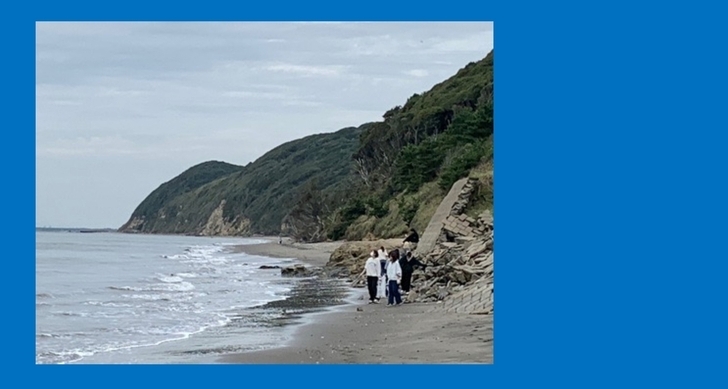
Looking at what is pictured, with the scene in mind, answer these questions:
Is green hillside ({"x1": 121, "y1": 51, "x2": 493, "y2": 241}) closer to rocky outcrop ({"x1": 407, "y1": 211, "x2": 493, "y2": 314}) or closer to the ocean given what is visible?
rocky outcrop ({"x1": 407, "y1": 211, "x2": 493, "y2": 314})

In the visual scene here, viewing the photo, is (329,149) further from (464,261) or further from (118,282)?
(118,282)

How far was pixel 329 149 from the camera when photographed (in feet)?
51.4

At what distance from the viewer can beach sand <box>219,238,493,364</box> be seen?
1205 cm

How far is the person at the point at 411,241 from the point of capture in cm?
1655

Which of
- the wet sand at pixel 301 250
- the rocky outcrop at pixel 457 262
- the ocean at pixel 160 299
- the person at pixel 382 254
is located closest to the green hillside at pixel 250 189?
the wet sand at pixel 301 250

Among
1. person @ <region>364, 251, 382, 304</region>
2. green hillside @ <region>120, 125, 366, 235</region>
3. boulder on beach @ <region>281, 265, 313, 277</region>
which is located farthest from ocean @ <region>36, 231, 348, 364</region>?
person @ <region>364, 251, 382, 304</region>

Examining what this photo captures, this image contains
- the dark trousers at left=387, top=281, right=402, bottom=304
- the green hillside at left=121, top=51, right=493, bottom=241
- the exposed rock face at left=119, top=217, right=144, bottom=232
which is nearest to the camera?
the green hillside at left=121, top=51, right=493, bottom=241

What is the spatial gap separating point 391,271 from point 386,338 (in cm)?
300

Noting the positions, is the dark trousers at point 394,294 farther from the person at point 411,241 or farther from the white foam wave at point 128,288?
the white foam wave at point 128,288

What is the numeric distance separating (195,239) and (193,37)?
9.78 metres

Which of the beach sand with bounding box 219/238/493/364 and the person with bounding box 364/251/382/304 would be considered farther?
the person with bounding box 364/251/382/304

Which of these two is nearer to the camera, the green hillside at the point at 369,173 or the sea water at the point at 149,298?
the sea water at the point at 149,298

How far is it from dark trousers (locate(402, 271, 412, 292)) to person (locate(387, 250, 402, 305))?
0.43ft

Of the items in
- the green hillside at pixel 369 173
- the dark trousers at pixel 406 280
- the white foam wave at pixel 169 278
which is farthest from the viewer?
the white foam wave at pixel 169 278
